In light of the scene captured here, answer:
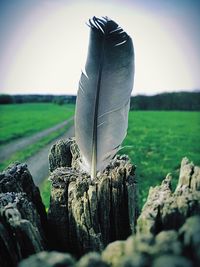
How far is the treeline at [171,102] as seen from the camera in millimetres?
29188

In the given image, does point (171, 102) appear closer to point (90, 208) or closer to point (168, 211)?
point (90, 208)

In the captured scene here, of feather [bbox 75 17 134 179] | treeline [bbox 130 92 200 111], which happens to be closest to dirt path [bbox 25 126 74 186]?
feather [bbox 75 17 134 179]

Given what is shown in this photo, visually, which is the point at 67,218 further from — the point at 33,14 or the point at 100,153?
the point at 33,14

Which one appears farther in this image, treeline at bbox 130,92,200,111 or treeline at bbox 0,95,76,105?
treeline at bbox 0,95,76,105

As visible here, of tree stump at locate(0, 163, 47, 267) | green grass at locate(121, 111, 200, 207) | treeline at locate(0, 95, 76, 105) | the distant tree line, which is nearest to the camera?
tree stump at locate(0, 163, 47, 267)

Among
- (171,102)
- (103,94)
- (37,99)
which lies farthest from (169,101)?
(103,94)

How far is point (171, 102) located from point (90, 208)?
1186 inches

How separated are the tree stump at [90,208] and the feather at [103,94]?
0.35 ft

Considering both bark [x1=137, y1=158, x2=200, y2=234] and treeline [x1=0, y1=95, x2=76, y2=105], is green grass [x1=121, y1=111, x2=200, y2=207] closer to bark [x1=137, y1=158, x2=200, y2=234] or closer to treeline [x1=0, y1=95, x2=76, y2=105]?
bark [x1=137, y1=158, x2=200, y2=234]

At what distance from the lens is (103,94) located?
A: 1.51m

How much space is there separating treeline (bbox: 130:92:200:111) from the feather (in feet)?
89.3

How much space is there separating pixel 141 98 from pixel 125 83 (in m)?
27.4

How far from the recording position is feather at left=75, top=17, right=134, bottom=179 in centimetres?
138

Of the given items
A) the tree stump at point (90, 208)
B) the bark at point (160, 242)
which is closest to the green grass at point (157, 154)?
the tree stump at point (90, 208)
